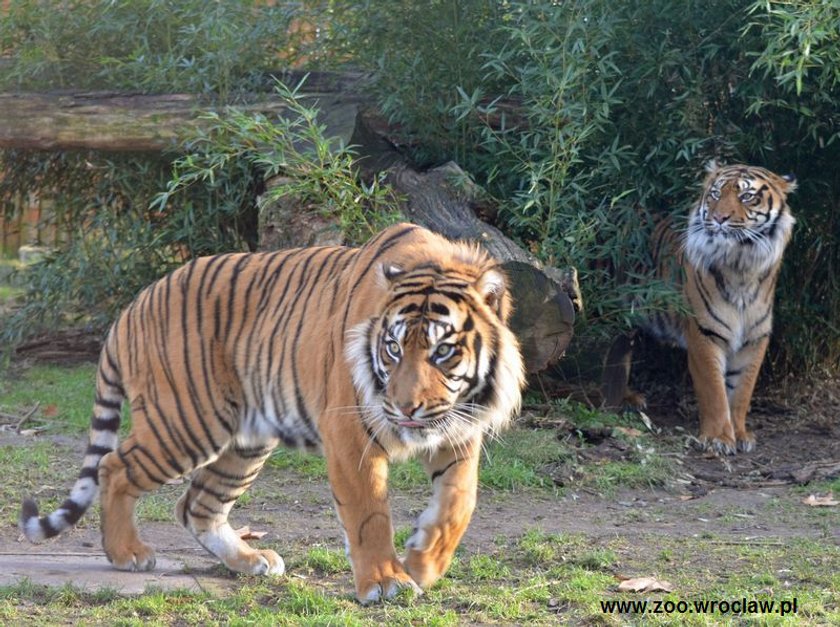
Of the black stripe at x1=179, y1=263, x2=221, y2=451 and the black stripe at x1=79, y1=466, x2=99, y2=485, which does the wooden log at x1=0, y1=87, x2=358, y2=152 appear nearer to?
the black stripe at x1=179, y1=263, x2=221, y2=451

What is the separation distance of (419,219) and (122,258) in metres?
2.35

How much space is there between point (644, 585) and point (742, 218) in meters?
3.38

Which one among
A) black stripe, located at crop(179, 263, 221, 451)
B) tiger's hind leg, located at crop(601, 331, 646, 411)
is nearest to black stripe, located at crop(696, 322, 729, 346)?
tiger's hind leg, located at crop(601, 331, 646, 411)

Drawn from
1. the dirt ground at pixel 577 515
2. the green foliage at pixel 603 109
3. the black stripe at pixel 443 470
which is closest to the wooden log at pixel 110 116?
the green foliage at pixel 603 109

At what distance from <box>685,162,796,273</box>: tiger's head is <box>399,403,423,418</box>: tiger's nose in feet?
12.4

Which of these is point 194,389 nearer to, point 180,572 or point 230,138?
point 180,572

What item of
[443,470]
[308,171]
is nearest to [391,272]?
[443,470]

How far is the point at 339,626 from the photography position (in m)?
3.56

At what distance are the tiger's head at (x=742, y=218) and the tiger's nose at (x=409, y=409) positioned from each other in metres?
3.77

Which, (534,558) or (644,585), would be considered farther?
(534,558)

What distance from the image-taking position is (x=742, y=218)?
6.92 meters

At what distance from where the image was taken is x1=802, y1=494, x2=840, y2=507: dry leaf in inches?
224

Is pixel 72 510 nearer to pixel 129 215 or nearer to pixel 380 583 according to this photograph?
pixel 380 583

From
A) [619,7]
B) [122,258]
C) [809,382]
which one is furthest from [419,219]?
[809,382]
